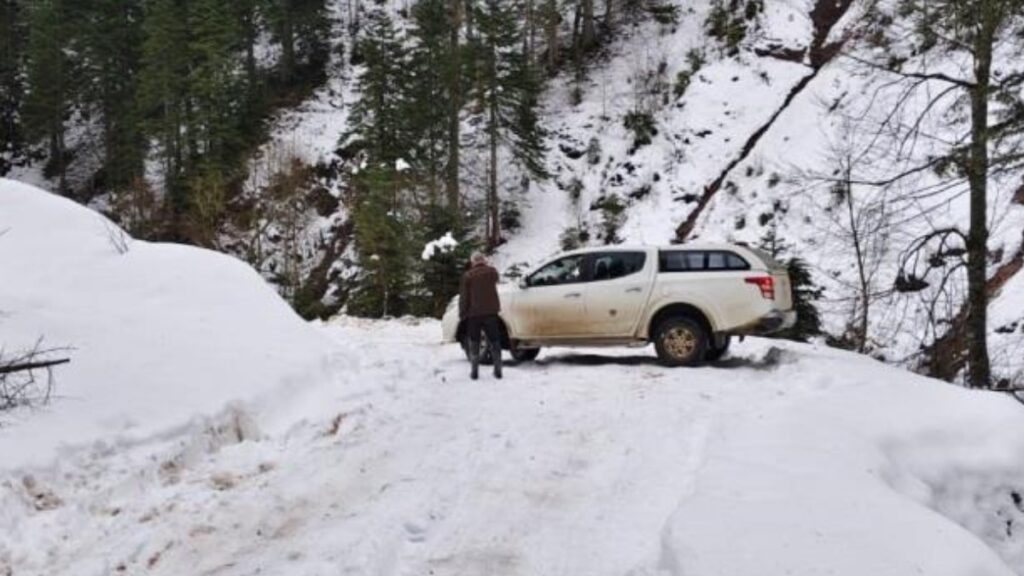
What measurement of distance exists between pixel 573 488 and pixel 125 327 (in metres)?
5.17

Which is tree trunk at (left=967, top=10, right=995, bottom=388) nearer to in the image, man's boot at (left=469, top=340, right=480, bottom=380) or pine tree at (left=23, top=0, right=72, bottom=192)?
man's boot at (left=469, top=340, right=480, bottom=380)

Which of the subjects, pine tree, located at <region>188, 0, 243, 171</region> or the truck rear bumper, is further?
pine tree, located at <region>188, 0, 243, 171</region>

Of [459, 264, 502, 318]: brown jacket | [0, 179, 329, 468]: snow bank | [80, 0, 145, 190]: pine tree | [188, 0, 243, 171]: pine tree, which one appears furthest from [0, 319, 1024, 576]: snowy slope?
[80, 0, 145, 190]: pine tree

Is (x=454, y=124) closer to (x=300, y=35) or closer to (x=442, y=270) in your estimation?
(x=442, y=270)

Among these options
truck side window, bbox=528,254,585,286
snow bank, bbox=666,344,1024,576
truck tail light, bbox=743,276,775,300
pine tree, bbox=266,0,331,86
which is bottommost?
snow bank, bbox=666,344,1024,576

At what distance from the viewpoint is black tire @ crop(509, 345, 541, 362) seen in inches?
503

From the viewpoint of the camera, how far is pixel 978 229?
35.5ft

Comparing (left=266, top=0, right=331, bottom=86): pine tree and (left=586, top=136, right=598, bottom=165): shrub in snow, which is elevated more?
(left=266, top=0, right=331, bottom=86): pine tree

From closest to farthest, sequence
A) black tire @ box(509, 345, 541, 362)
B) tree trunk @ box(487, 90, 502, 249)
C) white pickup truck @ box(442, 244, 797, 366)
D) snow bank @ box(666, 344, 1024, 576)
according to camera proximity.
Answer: snow bank @ box(666, 344, 1024, 576), white pickup truck @ box(442, 244, 797, 366), black tire @ box(509, 345, 541, 362), tree trunk @ box(487, 90, 502, 249)

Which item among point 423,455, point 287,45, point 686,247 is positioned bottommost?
point 423,455

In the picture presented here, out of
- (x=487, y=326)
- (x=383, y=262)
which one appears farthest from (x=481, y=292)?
(x=383, y=262)

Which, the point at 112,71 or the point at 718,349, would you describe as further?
the point at 112,71

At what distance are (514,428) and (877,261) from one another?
12.9 m

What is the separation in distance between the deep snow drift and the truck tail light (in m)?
1.07
